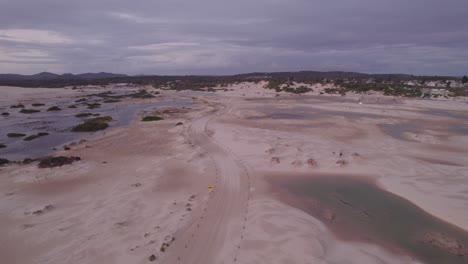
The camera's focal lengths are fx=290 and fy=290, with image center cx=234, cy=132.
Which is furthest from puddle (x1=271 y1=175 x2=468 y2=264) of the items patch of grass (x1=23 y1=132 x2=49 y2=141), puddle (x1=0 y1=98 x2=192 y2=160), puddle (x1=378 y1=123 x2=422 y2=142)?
patch of grass (x1=23 y1=132 x2=49 y2=141)

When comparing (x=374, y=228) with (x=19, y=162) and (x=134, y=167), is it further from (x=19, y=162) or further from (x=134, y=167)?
(x=19, y=162)

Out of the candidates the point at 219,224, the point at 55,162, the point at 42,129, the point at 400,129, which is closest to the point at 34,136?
the point at 42,129

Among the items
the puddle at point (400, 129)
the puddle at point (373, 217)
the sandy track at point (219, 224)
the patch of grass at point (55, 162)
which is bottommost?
the puddle at point (373, 217)

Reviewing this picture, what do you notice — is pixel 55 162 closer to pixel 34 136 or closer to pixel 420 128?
pixel 34 136

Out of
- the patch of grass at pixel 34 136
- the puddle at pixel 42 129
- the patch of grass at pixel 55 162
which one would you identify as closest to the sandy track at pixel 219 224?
the patch of grass at pixel 55 162

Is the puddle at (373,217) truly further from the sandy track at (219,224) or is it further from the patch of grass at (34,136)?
the patch of grass at (34,136)

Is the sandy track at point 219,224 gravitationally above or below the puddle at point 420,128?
below
